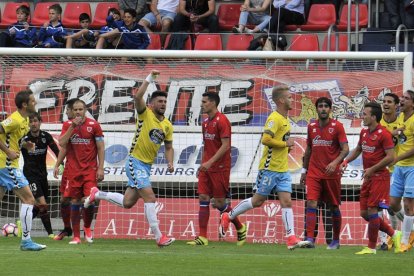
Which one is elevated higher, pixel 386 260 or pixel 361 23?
pixel 361 23

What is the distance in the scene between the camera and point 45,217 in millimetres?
18438

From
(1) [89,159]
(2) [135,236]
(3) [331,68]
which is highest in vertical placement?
(3) [331,68]

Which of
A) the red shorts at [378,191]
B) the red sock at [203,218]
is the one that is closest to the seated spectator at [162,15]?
the red sock at [203,218]

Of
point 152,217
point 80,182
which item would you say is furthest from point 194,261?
point 80,182

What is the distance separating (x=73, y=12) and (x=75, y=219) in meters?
7.84

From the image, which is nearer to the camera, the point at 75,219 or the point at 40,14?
the point at 75,219

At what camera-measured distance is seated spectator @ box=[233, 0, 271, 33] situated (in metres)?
21.8

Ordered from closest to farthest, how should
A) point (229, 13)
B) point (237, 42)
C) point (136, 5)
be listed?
point (237, 42) < point (136, 5) < point (229, 13)

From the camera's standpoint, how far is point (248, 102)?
18.7 metres

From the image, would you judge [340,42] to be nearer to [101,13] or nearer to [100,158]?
[101,13]

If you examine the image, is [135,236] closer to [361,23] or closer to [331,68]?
[331,68]

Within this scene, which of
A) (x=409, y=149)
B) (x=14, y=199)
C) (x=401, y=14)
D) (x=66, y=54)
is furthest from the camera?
(x=401, y=14)

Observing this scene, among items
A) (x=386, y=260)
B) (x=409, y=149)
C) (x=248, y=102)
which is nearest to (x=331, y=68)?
(x=248, y=102)

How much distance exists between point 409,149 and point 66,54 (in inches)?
228
